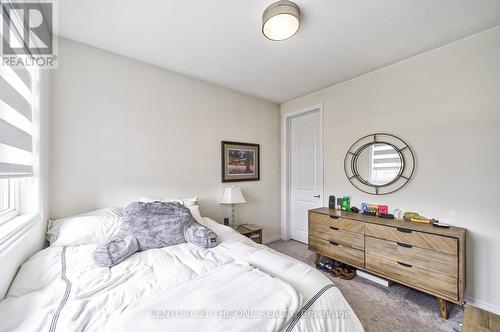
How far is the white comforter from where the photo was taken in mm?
812

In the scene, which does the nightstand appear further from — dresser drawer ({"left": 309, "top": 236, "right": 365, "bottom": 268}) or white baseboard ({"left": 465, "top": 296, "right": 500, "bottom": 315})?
white baseboard ({"left": 465, "top": 296, "right": 500, "bottom": 315})

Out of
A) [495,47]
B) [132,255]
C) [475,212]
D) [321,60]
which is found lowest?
[132,255]

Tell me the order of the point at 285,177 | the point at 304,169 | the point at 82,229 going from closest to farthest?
the point at 82,229, the point at 304,169, the point at 285,177

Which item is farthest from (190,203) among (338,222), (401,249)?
(401,249)

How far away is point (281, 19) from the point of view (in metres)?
1.54

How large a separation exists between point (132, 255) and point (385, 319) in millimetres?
2139

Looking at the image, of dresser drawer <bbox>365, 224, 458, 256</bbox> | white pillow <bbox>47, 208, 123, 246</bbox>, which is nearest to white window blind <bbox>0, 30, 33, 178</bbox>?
white pillow <bbox>47, 208, 123, 246</bbox>

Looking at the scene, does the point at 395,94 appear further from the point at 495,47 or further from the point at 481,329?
the point at 481,329

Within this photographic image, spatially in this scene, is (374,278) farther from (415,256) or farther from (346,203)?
(346,203)

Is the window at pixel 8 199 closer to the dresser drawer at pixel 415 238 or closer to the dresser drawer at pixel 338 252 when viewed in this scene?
the dresser drawer at pixel 338 252

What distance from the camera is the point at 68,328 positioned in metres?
0.78

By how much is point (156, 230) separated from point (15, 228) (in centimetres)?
81

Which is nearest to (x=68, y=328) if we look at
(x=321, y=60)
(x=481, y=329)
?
(x=481, y=329)

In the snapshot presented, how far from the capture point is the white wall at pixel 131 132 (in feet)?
6.20
